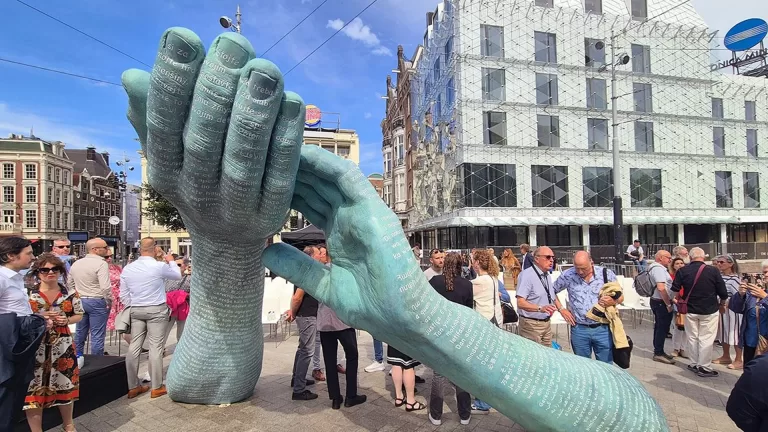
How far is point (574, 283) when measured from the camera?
14.2ft

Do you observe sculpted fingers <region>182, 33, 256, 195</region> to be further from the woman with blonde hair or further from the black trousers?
the woman with blonde hair

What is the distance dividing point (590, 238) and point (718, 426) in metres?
22.3

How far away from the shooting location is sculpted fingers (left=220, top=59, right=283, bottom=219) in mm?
1928

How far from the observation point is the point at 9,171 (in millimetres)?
43094

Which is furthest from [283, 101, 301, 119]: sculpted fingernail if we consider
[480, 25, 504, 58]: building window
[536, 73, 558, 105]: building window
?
[536, 73, 558, 105]: building window

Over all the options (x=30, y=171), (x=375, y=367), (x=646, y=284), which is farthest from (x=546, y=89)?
(x=30, y=171)

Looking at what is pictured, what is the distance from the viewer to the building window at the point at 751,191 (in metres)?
26.3

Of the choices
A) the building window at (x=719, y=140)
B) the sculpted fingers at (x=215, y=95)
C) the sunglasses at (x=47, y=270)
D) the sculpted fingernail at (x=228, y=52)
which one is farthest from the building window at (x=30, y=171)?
the building window at (x=719, y=140)

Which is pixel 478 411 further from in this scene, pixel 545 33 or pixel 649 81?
pixel 649 81

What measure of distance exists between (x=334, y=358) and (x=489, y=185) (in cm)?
1938

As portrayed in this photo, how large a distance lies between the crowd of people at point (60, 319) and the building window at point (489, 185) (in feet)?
59.6

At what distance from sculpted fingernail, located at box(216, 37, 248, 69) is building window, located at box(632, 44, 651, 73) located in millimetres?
28174

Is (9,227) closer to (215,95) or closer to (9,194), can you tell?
(9,194)

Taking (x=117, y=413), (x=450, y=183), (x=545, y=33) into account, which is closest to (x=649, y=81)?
(x=545, y=33)
